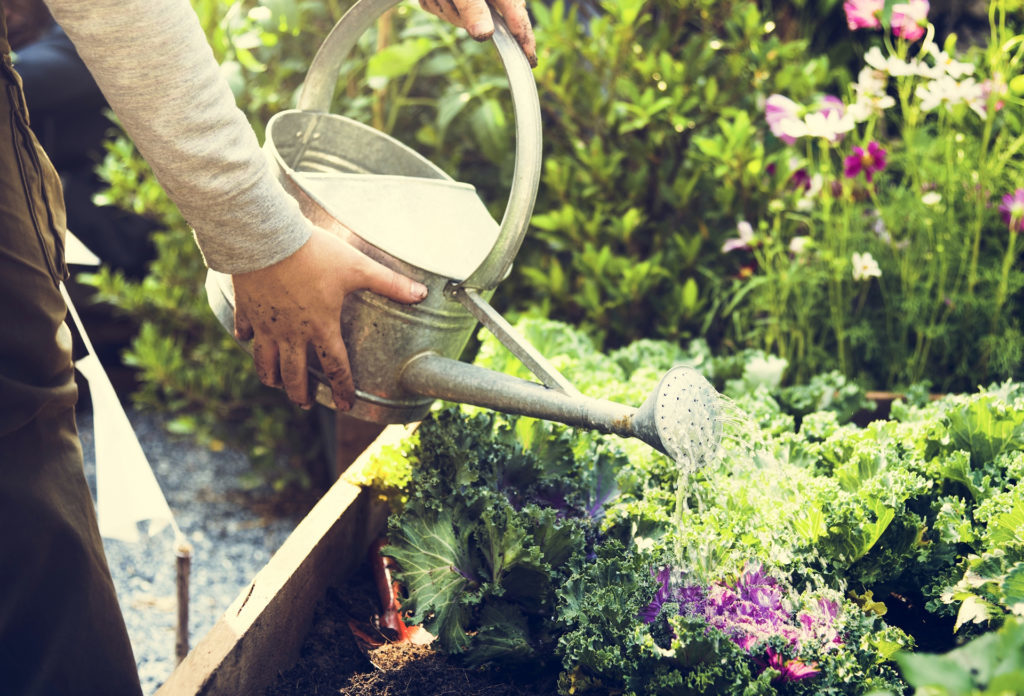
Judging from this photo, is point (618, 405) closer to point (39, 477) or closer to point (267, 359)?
point (267, 359)

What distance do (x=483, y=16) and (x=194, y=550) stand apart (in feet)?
6.16

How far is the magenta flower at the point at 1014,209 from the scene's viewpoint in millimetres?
1848

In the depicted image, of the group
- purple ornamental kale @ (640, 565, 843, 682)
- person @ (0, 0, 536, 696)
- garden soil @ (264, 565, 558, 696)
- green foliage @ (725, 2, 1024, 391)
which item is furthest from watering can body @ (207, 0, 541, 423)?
green foliage @ (725, 2, 1024, 391)

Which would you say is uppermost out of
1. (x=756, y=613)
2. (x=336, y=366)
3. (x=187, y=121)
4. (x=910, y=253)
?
(x=187, y=121)

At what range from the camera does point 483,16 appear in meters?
1.22

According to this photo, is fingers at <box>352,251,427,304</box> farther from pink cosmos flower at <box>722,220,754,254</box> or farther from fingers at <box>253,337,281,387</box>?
pink cosmos flower at <box>722,220,754,254</box>

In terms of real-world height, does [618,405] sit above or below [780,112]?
below

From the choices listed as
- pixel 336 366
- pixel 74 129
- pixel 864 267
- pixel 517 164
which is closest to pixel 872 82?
pixel 864 267

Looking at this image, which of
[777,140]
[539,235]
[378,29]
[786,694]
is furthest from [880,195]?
[786,694]

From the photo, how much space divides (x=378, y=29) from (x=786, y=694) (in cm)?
203

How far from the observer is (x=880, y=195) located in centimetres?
238

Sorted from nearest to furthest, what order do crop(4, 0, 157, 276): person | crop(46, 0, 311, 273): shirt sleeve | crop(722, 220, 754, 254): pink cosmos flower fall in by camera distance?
crop(46, 0, 311, 273): shirt sleeve, crop(722, 220, 754, 254): pink cosmos flower, crop(4, 0, 157, 276): person

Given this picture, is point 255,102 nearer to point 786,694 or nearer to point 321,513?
point 321,513

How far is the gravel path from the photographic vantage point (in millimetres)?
2170
